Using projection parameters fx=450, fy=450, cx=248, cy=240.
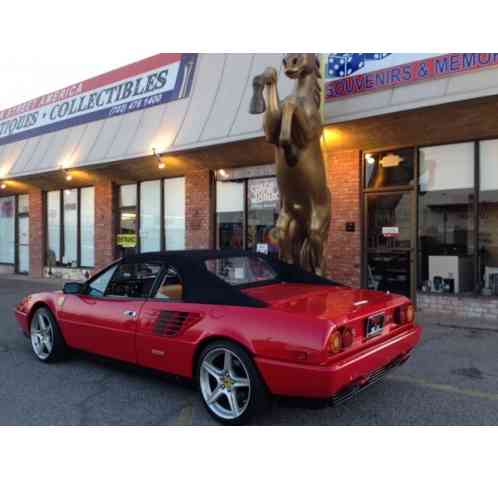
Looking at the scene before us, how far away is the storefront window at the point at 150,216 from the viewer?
12.7 m

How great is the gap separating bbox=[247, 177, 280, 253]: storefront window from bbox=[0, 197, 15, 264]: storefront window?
11.2 metres

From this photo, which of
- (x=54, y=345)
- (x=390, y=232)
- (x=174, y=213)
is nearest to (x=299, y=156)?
(x=390, y=232)

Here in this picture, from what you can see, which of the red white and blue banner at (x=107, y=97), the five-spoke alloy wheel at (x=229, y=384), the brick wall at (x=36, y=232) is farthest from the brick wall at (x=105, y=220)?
the five-spoke alloy wheel at (x=229, y=384)

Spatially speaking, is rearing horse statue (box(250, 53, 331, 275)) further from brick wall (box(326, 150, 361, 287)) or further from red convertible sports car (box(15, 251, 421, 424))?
red convertible sports car (box(15, 251, 421, 424))

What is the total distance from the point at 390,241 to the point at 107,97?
906 centimetres

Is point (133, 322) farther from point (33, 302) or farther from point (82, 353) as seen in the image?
point (33, 302)

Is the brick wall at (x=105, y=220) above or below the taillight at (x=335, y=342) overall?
above

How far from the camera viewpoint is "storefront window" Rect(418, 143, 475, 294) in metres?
8.10

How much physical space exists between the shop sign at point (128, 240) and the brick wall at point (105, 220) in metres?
0.39

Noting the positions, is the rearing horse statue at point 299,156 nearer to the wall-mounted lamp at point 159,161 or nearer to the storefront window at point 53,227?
the wall-mounted lamp at point 159,161

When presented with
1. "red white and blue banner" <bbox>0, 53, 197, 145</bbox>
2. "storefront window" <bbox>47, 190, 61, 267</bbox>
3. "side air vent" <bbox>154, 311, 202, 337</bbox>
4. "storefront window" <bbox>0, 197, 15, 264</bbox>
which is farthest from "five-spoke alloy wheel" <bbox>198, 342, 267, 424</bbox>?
"storefront window" <bbox>0, 197, 15, 264</bbox>

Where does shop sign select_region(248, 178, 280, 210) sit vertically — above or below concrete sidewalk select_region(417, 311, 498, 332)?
above

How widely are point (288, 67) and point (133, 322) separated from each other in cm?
460

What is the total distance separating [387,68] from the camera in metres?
7.64
